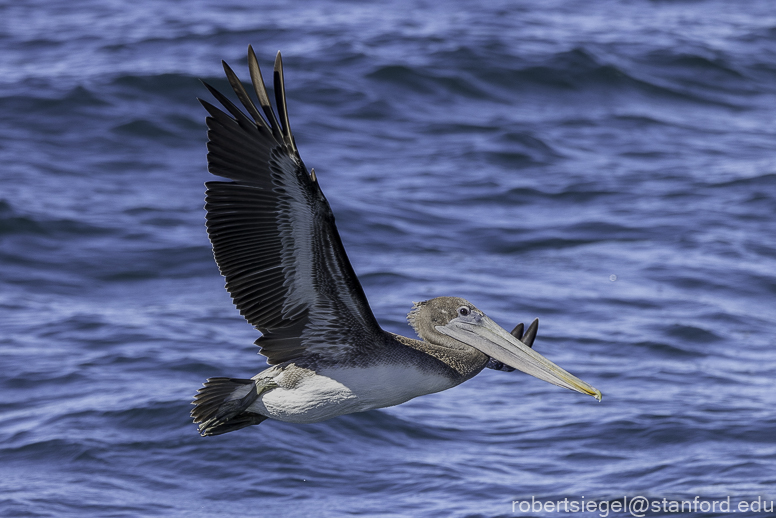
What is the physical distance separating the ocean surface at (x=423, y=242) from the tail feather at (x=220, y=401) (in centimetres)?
210

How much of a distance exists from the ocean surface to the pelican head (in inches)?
80.4

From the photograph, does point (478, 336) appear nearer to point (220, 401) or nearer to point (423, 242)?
point (220, 401)

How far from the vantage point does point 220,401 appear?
5605mm

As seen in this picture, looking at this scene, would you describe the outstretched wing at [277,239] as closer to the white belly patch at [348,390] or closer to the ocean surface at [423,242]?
the white belly patch at [348,390]

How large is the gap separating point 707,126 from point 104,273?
867 cm

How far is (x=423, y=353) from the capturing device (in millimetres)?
5602

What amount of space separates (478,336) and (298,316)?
40.2 inches

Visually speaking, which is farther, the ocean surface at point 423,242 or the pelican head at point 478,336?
the ocean surface at point 423,242

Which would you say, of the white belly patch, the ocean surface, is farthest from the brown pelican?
the ocean surface

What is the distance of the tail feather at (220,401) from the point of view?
5.58m

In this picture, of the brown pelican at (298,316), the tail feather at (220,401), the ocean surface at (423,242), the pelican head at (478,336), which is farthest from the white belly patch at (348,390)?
the ocean surface at (423,242)

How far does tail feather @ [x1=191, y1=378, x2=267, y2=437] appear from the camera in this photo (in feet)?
18.3

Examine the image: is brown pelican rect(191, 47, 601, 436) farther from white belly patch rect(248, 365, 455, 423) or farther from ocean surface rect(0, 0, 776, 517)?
ocean surface rect(0, 0, 776, 517)

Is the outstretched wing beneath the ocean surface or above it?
above
